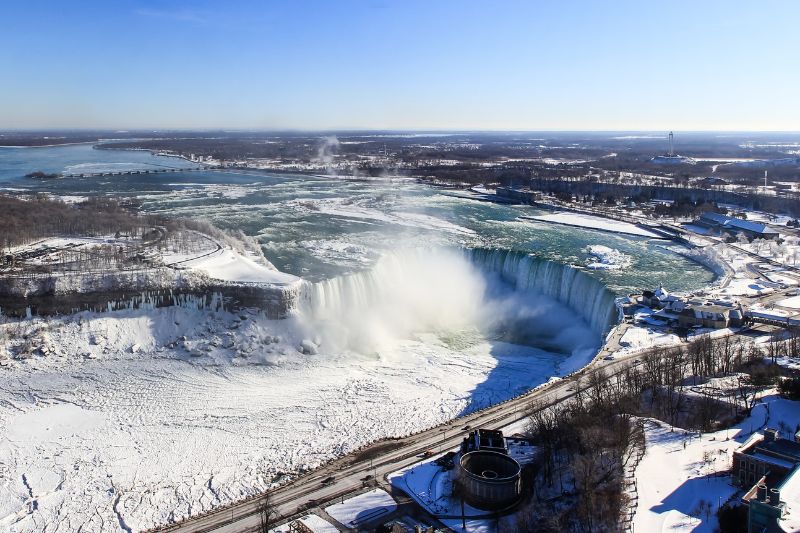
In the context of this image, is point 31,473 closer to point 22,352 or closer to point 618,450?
point 22,352

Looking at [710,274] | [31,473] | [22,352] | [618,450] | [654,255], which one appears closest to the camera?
[618,450]

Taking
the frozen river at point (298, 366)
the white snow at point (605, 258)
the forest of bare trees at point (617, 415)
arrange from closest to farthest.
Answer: the forest of bare trees at point (617, 415)
the frozen river at point (298, 366)
the white snow at point (605, 258)

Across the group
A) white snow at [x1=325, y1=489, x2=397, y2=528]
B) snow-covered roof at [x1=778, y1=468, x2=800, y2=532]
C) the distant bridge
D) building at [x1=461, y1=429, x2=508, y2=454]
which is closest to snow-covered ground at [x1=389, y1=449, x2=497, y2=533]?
white snow at [x1=325, y1=489, x2=397, y2=528]

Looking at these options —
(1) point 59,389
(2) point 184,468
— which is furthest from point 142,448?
(1) point 59,389

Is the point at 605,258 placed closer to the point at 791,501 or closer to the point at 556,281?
the point at 556,281

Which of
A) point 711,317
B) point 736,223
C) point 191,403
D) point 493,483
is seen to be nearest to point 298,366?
point 191,403

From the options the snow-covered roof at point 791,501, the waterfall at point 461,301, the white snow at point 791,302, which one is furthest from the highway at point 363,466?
the white snow at point 791,302

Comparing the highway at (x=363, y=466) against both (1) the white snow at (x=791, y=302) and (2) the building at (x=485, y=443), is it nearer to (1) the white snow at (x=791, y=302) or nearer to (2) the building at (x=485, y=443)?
(2) the building at (x=485, y=443)
